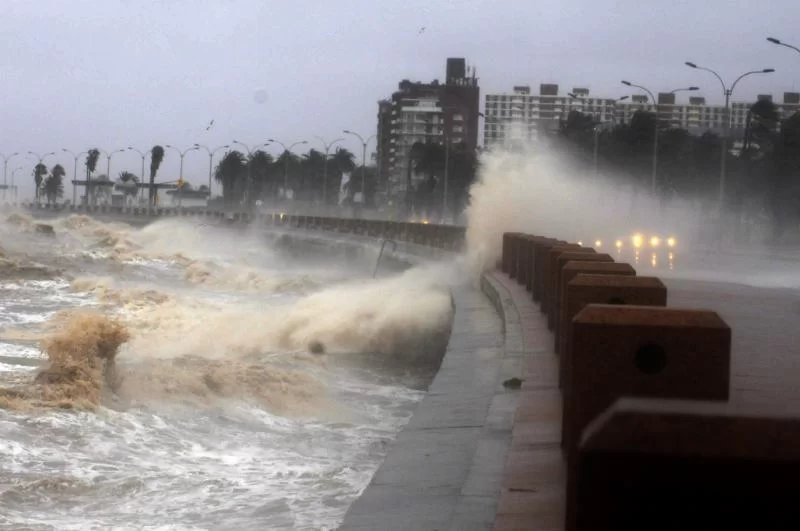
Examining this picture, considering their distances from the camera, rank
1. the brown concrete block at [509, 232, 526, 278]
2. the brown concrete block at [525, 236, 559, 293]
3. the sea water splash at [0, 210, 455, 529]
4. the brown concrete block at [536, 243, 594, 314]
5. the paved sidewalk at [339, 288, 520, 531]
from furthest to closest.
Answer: the brown concrete block at [509, 232, 526, 278] < the brown concrete block at [525, 236, 559, 293] < the brown concrete block at [536, 243, 594, 314] < the sea water splash at [0, 210, 455, 529] < the paved sidewalk at [339, 288, 520, 531]

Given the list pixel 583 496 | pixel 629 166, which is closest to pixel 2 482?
pixel 583 496

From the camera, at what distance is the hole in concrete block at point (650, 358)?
530cm

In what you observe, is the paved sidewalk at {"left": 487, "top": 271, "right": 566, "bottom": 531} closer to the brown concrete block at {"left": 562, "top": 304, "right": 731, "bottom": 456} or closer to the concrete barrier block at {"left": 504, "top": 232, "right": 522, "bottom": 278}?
the brown concrete block at {"left": 562, "top": 304, "right": 731, "bottom": 456}

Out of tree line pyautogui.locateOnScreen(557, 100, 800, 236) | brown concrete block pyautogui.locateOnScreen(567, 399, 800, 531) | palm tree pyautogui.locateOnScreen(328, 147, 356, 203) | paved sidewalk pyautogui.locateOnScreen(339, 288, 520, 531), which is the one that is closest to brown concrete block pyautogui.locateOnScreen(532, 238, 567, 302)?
paved sidewalk pyautogui.locateOnScreen(339, 288, 520, 531)

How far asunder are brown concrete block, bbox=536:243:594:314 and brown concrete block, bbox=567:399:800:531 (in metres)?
11.2

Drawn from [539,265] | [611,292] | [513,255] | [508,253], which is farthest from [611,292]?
[508,253]

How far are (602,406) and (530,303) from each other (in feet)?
43.4

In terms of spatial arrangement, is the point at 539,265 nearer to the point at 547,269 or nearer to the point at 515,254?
the point at 547,269

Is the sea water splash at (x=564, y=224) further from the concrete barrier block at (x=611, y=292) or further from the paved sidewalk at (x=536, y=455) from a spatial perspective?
the concrete barrier block at (x=611, y=292)

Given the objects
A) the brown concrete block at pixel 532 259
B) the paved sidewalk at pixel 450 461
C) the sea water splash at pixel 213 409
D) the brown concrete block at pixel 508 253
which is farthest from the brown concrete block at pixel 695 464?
the brown concrete block at pixel 508 253

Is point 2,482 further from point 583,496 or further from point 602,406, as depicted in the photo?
point 583,496

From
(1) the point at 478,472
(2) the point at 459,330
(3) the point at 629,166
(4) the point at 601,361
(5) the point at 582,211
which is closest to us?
(4) the point at 601,361

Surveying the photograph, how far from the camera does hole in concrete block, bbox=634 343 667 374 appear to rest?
17.4 ft

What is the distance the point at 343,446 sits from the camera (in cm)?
1173
